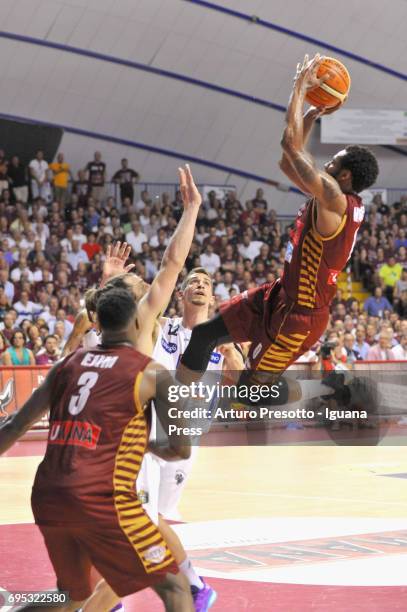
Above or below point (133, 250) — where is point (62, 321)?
below

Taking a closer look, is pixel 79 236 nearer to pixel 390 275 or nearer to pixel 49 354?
pixel 49 354

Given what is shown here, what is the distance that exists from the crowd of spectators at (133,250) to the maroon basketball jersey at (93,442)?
1285cm

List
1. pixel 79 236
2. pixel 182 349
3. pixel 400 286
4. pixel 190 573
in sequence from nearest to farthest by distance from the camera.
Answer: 1. pixel 190 573
2. pixel 182 349
3. pixel 79 236
4. pixel 400 286

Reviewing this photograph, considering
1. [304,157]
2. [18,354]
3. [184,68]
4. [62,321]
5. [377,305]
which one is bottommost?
[18,354]

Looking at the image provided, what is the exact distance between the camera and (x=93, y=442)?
494 centimetres

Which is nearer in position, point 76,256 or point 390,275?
point 76,256

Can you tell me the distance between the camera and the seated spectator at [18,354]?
17.7 m

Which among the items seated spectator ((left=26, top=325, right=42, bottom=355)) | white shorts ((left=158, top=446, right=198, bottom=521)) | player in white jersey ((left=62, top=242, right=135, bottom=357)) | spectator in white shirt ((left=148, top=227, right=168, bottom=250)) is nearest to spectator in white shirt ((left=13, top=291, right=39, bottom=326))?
seated spectator ((left=26, top=325, right=42, bottom=355))

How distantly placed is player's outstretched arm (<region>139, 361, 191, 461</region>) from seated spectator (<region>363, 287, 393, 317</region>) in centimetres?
2060

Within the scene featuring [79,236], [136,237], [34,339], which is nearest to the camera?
[34,339]

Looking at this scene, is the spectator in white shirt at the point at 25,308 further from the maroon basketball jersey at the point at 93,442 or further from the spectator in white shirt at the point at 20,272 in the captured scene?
the maroon basketball jersey at the point at 93,442

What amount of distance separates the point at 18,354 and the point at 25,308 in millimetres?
3066

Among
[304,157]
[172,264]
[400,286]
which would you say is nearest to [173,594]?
[172,264]

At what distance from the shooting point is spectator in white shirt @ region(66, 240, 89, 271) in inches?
926
